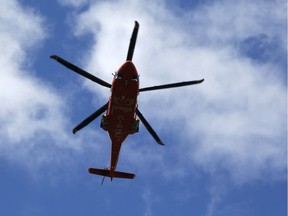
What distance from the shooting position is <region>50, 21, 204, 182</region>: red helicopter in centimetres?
A: 5084

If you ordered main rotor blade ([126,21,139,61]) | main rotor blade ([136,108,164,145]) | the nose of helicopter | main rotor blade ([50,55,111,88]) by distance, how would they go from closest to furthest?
main rotor blade ([126,21,139,61])
the nose of helicopter
main rotor blade ([50,55,111,88])
main rotor blade ([136,108,164,145])

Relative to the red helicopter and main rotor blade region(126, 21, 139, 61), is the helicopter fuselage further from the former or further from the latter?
main rotor blade region(126, 21, 139, 61)

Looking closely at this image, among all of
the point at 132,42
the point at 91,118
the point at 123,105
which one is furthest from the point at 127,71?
the point at 91,118

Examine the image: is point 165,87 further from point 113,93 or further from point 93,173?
point 93,173

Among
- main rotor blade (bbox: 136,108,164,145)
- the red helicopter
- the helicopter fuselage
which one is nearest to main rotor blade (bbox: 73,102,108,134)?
the red helicopter

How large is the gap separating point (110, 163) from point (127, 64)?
14086 millimetres

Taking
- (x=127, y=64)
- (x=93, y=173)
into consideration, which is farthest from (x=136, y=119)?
(x=93, y=173)

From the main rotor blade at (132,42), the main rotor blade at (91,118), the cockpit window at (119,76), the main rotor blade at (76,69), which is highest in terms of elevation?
the main rotor blade at (132,42)

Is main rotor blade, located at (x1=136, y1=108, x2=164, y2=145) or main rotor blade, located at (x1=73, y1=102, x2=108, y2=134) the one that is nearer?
main rotor blade, located at (x1=73, y1=102, x2=108, y2=134)

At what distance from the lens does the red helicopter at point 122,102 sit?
50.8 meters

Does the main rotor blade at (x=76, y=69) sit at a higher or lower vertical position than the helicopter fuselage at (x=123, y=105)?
higher

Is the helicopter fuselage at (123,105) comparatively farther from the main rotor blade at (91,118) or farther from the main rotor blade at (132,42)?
the main rotor blade at (91,118)

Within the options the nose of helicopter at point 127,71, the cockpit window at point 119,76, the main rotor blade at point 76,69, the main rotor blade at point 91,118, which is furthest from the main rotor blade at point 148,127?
the main rotor blade at point 76,69

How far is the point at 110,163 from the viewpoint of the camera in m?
59.3
